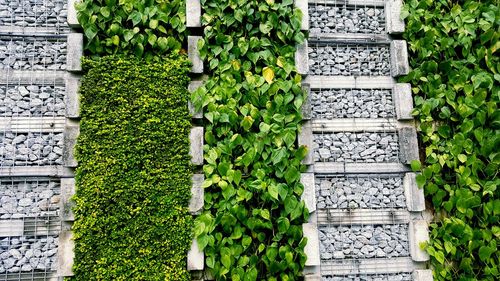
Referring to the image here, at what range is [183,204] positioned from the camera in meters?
2.46

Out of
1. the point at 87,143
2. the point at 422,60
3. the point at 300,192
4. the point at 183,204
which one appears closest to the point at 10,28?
the point at 87,143

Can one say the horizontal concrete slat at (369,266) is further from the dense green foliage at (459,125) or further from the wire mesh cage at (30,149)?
the wire mesh cage at (30,149)

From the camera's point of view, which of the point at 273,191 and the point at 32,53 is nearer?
the point at 273,191

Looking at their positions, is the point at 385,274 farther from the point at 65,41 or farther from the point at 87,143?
the point at 65,41

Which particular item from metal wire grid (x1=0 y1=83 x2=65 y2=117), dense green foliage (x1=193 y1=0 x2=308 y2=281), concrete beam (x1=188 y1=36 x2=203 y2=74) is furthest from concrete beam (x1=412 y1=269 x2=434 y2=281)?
metal wire grid (x1=0 y1=83 x2=65 y2=117)

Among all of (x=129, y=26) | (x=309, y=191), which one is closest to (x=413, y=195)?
(x=309, y=191)

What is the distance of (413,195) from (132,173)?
5.83ft

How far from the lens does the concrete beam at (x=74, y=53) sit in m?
2.56

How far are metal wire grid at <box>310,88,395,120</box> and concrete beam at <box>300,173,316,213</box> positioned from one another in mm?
424

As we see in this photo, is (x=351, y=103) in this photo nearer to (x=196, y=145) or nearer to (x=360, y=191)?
(x=360, y=191)

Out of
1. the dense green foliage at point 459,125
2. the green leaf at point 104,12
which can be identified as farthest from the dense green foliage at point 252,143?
the dense green foliage at point 459,125

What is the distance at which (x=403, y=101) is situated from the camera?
2787 millimetres

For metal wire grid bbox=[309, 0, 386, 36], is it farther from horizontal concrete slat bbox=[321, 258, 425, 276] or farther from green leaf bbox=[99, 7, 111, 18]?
horizontal concrete slat bbox=[321, 258, 425, 276]

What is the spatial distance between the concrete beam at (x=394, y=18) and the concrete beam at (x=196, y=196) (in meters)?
1.68
